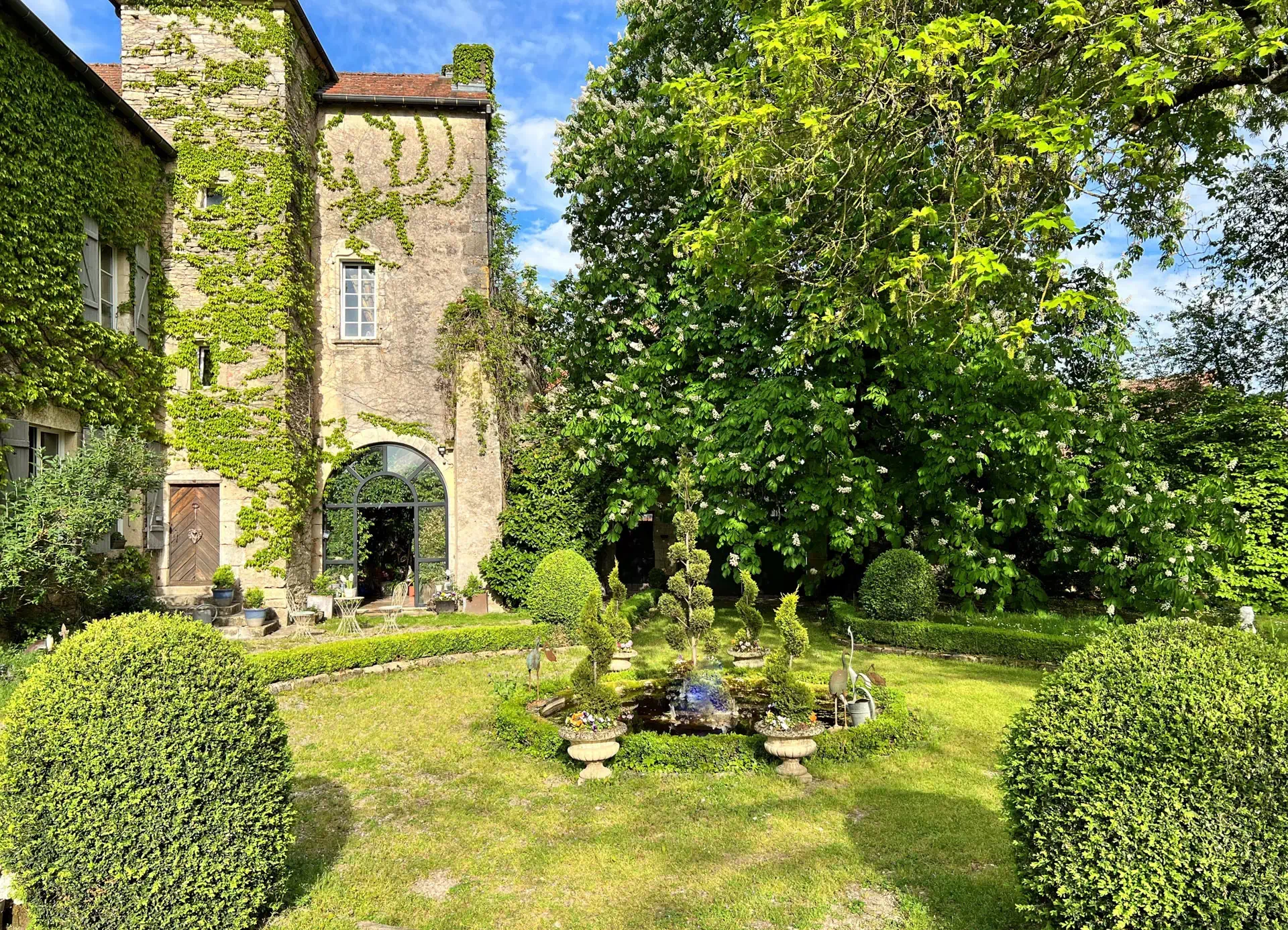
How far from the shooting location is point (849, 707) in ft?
25.7

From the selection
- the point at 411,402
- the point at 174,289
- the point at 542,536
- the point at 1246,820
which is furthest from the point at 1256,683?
the point at 174,289

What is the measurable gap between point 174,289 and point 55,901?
14158 millimetres

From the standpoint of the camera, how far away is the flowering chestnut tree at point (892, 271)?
6.82m

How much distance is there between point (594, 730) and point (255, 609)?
10.3 metres

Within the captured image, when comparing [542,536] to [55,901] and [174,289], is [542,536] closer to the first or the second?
[174,289]

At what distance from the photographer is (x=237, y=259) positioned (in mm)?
14680

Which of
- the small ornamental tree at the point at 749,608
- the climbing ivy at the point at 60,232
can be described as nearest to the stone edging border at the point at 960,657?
the small ornamental tree at the point at 749,608

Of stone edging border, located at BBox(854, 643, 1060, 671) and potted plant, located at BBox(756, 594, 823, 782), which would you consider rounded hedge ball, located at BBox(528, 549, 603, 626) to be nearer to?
stone edging border, located at BBox(854, 643, 1060, 671)

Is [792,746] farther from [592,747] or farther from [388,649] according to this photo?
[388,649]

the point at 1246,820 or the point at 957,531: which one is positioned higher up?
the point at 957,531

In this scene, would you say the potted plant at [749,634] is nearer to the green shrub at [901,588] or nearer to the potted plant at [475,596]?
the green shrub at [901,588]

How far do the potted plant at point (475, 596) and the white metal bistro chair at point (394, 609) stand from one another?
1.47 meters

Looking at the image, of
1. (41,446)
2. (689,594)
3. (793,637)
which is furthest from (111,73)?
(793,637)

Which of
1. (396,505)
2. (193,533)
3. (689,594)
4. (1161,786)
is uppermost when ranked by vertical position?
(396,505)
